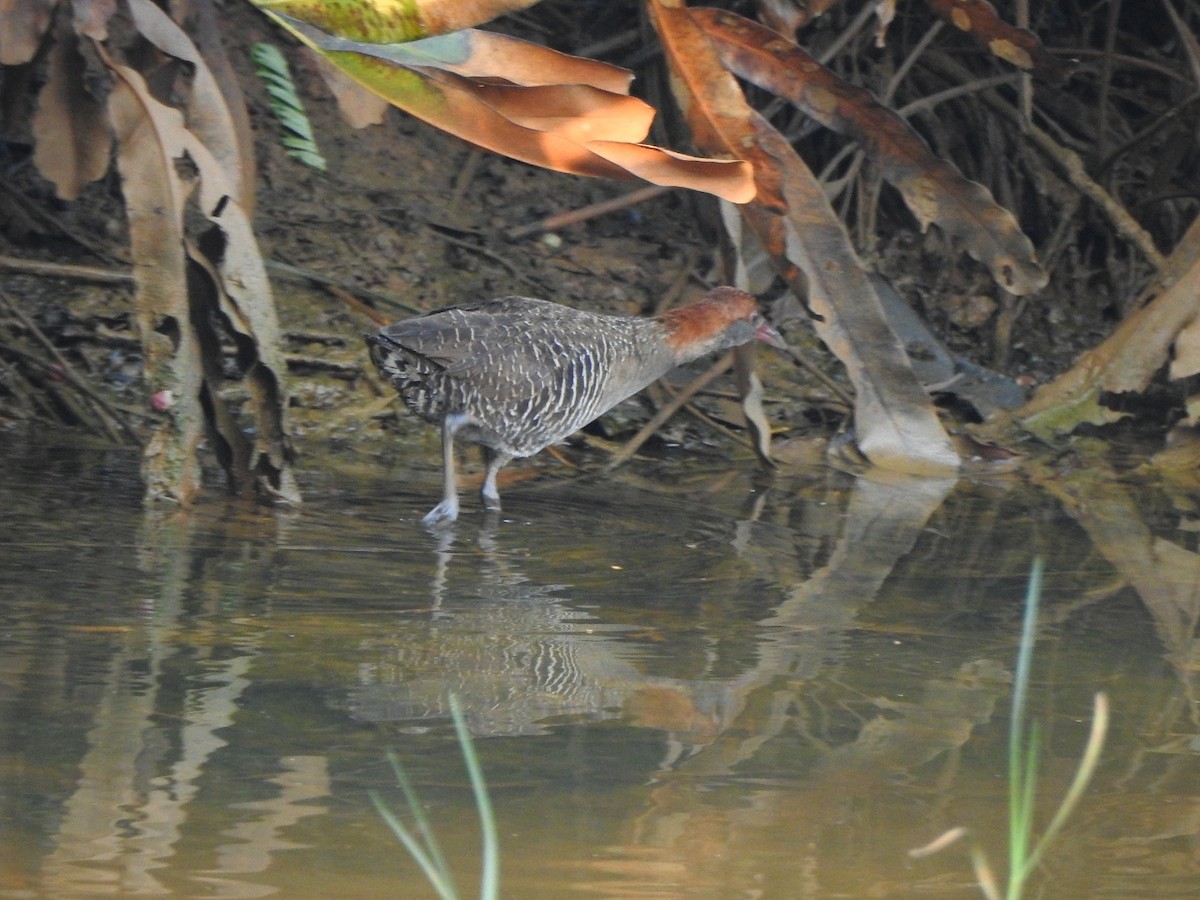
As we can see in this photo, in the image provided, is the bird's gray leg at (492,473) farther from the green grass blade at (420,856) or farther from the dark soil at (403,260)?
the green grass blade at (420,856)

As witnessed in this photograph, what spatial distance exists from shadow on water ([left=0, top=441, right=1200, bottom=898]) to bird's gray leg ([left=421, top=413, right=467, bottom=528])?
3.0 inches

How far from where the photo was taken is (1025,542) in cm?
509

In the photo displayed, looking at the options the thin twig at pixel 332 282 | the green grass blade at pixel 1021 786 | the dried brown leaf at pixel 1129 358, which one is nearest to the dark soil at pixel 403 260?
the thin twig at pixel 332 282

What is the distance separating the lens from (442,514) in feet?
16.4

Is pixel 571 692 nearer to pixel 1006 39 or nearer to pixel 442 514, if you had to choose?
pixel 442 514

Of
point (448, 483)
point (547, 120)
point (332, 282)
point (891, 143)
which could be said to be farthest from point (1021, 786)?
point (332, 282)

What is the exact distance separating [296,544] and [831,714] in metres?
1.76

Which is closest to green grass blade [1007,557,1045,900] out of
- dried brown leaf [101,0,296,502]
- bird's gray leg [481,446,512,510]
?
bird's gray leg [481,446,512,510]

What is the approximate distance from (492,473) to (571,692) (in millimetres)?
2445

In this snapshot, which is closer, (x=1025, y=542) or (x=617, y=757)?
(x=617, y=757)

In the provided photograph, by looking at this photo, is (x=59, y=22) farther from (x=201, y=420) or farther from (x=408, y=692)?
(x=408, y=692)

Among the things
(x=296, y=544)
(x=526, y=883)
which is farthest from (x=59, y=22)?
(x=526, y=883)

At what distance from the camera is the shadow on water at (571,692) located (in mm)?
2424

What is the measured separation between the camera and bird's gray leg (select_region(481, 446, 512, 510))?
17.6 feet
